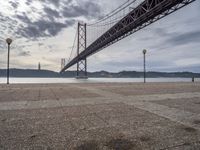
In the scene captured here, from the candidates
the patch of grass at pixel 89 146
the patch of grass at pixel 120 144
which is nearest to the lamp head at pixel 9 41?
the patch of grass at pixel 89 146

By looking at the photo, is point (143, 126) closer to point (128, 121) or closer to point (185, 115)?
point (128, 121)

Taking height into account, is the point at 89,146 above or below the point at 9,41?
below

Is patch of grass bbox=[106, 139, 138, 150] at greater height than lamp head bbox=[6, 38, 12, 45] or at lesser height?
lesser

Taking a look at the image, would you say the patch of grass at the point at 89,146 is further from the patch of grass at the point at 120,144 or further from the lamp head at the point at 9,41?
the lamp head at the point at 9,41

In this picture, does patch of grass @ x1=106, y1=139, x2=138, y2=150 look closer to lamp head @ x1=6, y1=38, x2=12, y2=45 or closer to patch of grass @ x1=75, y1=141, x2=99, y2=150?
patch of grass @ x1=75, y1=141, x2=99, y2=150

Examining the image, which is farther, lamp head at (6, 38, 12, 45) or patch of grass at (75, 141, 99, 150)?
lamp head at (6, 38, 12, 45)

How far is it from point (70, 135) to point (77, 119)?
1211 mm

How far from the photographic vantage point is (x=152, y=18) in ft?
87.8

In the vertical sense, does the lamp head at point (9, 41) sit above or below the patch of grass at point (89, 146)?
above

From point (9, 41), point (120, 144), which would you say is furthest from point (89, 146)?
point (9, 41)

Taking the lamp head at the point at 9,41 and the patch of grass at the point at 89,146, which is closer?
the patch of grass at the point at 89,146

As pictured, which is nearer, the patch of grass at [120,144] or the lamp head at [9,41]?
the patch of grass at [120,144]

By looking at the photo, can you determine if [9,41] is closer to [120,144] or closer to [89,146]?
[89,146]

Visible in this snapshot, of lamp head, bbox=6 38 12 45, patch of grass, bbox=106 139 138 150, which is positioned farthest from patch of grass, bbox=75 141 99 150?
lamp head, bbox=6 38 12 45
